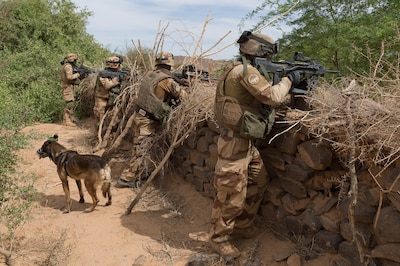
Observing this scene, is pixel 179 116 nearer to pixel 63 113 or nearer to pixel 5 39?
pixel 63 113

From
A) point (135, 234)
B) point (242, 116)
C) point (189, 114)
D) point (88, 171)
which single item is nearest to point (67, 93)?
point (88, 171)

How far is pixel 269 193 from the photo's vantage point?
471cm

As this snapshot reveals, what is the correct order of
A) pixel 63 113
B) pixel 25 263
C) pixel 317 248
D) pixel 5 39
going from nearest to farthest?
1. pixel 317 248
2. pixel 25 263
3. pixel 63 113
4. pixel 5 39

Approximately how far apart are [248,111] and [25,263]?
10.1ft

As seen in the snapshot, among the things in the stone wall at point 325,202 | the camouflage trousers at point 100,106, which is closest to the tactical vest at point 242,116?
the stone wall at point 325,202

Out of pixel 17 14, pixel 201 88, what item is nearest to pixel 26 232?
pixel 201 88

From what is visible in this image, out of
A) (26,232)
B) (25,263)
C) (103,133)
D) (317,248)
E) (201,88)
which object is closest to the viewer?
(317,248)

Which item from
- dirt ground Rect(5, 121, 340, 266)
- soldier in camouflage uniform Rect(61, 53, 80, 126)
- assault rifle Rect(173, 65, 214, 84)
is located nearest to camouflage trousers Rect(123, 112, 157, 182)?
dirt ground Rect(5, 121, 340, 266)

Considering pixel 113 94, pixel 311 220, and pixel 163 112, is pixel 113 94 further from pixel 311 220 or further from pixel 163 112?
pixel 311 220

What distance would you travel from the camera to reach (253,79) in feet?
12.8

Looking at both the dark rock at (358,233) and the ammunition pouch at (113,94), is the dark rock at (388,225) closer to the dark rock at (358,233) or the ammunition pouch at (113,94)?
the dark rock at (358,233)

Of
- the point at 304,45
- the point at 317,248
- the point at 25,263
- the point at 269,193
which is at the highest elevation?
the point at 304,45

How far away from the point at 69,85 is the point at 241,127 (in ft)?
27.2

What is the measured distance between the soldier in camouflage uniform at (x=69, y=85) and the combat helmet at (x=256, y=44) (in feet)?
25.7
